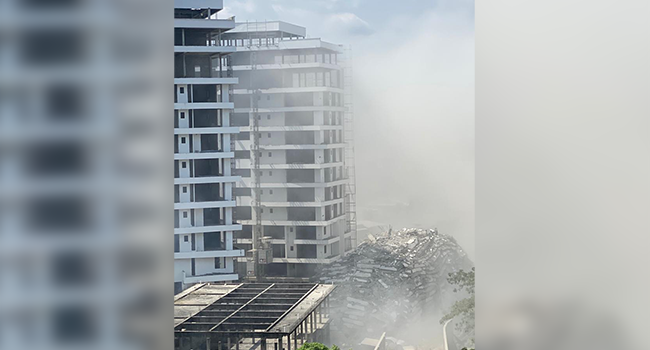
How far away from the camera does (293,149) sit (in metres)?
2.66

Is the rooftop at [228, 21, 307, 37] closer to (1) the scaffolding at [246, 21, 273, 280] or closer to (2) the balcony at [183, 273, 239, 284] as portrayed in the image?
(1) the scaffolding at [246, 21, 273, 280]

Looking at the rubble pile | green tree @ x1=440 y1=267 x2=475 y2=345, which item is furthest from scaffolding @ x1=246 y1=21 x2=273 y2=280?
green tree @ x1=440 y1=267 x2=475 y2=345

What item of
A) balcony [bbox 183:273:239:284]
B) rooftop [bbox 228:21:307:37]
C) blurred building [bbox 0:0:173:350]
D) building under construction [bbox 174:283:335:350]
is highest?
rooftop [bbox 228:21:307:37]

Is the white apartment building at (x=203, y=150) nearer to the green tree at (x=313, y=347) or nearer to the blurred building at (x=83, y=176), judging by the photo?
the green tree at (x=313, y=347)

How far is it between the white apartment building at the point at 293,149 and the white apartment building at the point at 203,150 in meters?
0.06

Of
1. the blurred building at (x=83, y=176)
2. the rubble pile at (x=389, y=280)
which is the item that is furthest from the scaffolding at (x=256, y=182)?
the blurred building at (x=83, y=176)

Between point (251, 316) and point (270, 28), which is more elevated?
point (270, 28)

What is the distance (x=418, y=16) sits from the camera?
8.46 ft

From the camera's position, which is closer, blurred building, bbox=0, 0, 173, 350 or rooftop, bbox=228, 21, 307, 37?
blurred building, bbox=0, 0, 173, 350

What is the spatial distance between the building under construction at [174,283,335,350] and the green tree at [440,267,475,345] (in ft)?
1.69

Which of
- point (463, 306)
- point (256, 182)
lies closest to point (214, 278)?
point (256, 182)

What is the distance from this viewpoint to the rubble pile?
8.52 feet

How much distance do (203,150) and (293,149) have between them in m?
0.40

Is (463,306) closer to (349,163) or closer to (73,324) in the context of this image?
(349,163)
